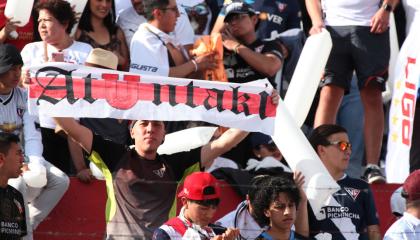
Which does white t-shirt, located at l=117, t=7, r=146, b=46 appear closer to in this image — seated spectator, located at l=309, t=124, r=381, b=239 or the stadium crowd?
the stadium crowd

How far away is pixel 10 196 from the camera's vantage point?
851 cm

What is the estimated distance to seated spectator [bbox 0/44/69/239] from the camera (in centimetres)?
932

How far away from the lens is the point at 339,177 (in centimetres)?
959

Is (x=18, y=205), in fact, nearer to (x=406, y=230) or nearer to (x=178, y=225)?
(x=178, y=225)

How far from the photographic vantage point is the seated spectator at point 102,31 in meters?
11.1

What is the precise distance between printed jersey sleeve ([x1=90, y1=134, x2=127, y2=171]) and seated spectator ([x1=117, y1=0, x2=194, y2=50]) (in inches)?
101

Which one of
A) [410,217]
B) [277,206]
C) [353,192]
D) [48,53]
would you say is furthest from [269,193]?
[48,53]

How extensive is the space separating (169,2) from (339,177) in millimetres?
2384

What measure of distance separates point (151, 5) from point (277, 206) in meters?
2.94

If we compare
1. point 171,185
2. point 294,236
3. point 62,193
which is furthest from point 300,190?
point 62,193

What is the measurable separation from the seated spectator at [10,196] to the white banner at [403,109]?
3.63m

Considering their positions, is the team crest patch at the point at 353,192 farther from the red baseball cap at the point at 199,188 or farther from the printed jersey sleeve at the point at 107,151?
the printed jersey sleeve at the point at 107,151

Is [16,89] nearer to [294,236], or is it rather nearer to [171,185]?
[171,185]

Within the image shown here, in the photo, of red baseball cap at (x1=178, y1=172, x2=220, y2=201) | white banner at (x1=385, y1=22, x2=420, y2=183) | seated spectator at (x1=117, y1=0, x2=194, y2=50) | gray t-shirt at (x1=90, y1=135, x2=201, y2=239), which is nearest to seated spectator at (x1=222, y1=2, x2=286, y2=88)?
seated spectator at (x1=117, y1=0, x2=194, y2=50)
